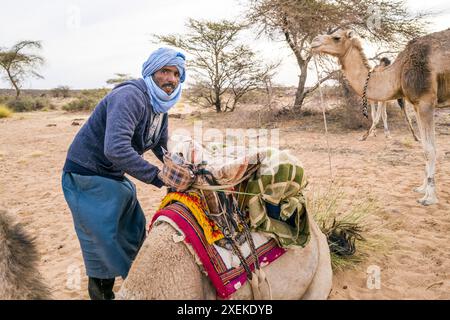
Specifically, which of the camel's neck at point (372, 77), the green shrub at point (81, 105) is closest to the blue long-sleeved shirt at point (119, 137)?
the camel's neck at point (372, 77)

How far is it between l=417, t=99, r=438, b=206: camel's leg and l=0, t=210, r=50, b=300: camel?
437 centimetres

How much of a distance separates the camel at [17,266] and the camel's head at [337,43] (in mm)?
4869

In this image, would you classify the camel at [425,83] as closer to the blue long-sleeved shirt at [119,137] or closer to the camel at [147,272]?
the blue long-sleeved shirt at [119,137]

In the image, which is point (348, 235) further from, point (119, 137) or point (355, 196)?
point (119, 137)

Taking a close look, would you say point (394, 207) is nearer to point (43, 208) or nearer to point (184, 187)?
point (184, 187)

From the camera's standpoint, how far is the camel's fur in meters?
1.60

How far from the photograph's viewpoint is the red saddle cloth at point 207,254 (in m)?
1.71

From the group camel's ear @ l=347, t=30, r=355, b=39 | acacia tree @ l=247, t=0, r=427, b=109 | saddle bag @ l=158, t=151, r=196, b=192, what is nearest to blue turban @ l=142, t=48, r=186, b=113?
saddle bag @ l=158, t=151, r=196, b=192

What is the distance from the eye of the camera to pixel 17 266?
155 cm

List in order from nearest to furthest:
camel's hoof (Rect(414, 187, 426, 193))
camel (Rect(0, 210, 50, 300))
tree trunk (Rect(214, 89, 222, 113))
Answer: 1. camel (Rect(0, 210, 50, 300))
2. camel's hoof (Rect(414, 187, 426, 193))
3. tree trunk (Rect(214, 89, 222, 113))

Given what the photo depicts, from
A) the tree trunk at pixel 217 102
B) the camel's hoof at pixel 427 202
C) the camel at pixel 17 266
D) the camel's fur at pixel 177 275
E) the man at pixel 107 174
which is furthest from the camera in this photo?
the tree trunk at pixel 217 102

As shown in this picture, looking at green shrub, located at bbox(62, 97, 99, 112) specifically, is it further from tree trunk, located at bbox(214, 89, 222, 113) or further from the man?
the man

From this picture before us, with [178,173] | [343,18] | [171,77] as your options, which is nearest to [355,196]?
[171,77]

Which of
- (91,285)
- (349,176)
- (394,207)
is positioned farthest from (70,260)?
(349,176)
